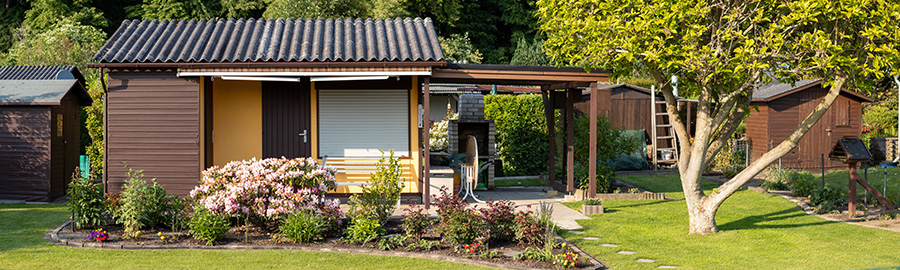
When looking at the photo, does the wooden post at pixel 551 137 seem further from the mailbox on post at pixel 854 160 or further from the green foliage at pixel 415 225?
the green foliage at pixel 415 225

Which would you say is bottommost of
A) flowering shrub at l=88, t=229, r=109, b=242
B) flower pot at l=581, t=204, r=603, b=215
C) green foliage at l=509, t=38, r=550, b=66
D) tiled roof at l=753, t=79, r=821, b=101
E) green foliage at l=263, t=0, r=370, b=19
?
flowering shrub at l=88, t=229, r=109, b=242

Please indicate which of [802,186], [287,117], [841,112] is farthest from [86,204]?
[841,112]

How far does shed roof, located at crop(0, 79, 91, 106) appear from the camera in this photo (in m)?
11.9

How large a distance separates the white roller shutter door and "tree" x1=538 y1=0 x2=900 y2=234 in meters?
3.25

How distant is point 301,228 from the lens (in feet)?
26.3

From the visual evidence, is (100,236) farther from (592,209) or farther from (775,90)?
(775,90)

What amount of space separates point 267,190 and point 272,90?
3.54 metres

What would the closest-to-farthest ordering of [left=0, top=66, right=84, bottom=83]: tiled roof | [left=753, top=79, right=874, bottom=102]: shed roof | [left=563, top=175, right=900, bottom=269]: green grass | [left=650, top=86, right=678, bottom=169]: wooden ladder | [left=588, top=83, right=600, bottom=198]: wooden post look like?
1. [left=563, top=175, right=900, bottom=269]: green grass
2. [left=588, top=83, right=600, bottom=198]: wooden post
3. [left=753, top=79, right=874, bottom=102]: shed roof
4. [left=650, top=86, right=678, bottom=169]: wooden ladder
5. [left=0, top=66, right=84, bottom=83]: tiled roof

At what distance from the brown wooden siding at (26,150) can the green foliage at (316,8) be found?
1852cm

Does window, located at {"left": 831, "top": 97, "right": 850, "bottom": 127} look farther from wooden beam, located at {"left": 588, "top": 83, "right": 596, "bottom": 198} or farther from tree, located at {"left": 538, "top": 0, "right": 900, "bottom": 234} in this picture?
tree, located at {"left": 538, "top": 0, "right": 900, "bottom": 234}

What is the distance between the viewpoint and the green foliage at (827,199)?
10.6m

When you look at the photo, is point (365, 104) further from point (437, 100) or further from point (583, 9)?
point (437, 100)

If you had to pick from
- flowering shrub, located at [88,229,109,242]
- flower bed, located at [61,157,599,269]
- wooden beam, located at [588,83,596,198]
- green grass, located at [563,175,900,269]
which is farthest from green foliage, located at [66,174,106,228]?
wooden beam, located at [588,83,596,198]

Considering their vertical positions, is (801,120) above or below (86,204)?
above
